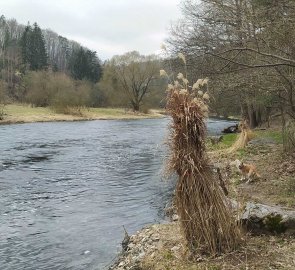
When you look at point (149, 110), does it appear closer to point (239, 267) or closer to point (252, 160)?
point (252, 160)

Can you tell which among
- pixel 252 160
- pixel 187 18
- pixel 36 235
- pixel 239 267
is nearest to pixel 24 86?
pixel 187 18

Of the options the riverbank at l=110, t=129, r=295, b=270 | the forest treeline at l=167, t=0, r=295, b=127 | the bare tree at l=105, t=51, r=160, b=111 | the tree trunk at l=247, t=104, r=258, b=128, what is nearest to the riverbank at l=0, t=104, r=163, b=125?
the bare tree at l=105, t=51, r=160, b=111

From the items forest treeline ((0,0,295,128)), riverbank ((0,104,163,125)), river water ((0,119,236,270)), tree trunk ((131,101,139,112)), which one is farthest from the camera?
tree trunk ((131,101,139,112))

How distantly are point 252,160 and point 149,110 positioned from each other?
62104 mm

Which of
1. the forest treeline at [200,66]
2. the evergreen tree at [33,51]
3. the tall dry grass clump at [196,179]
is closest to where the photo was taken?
the tall dry grass clump at [196,179]

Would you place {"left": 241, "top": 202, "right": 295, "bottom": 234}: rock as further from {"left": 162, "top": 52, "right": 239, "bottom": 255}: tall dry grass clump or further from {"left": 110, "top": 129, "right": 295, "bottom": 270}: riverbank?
{"left": 162, "top": 52, "right": 239, "bottom": 255}: tall dry grass clump

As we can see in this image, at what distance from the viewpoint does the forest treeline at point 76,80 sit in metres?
67.8

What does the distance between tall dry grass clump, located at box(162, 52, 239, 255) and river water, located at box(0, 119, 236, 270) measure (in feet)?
1.59

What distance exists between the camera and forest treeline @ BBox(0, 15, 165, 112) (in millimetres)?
67750

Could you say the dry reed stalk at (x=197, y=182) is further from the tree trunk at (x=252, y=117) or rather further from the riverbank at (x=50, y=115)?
the riverbank at (x=50, y=115)

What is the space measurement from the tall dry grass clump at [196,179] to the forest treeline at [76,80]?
136 feet

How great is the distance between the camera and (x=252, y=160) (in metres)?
18.4

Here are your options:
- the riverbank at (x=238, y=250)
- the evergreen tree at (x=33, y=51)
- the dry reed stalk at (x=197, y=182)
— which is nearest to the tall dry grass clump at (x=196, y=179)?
the dry reed stalk at (x=197, y=182)

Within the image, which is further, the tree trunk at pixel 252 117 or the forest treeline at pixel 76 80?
the forest treeline at pixel 76 80
